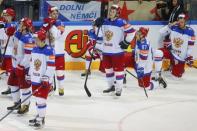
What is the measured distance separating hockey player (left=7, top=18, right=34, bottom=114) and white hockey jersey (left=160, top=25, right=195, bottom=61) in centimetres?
329

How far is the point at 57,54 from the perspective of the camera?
8008 millimetres

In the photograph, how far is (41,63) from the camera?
6.17 m

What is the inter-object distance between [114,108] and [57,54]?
1262 mm

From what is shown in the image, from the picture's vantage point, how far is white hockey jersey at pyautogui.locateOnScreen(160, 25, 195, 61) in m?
9.20

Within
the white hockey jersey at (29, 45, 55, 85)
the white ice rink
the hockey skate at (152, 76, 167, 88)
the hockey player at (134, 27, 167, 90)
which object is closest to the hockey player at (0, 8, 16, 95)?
the white ice rink

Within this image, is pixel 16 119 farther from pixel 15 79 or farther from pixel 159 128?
pixel 159 128

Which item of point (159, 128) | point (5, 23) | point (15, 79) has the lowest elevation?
point (159, 128)

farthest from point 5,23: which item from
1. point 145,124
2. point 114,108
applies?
Result: point 145,124

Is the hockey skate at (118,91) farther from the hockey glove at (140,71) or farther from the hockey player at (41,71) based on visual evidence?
the hockey player at (41,71)

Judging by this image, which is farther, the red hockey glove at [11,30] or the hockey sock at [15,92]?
the red hockey glove at [11,30]

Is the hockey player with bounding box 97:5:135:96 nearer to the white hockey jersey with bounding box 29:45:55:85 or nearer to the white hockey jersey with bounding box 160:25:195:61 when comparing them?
the white hockey jersey with bounding box 29:45:55:85

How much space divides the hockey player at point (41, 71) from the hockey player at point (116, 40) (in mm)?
1669

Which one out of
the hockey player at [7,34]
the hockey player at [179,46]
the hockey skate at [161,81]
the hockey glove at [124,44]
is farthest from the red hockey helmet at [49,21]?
the hockey player at [179,46]

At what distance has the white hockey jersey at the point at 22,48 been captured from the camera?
262 inches
